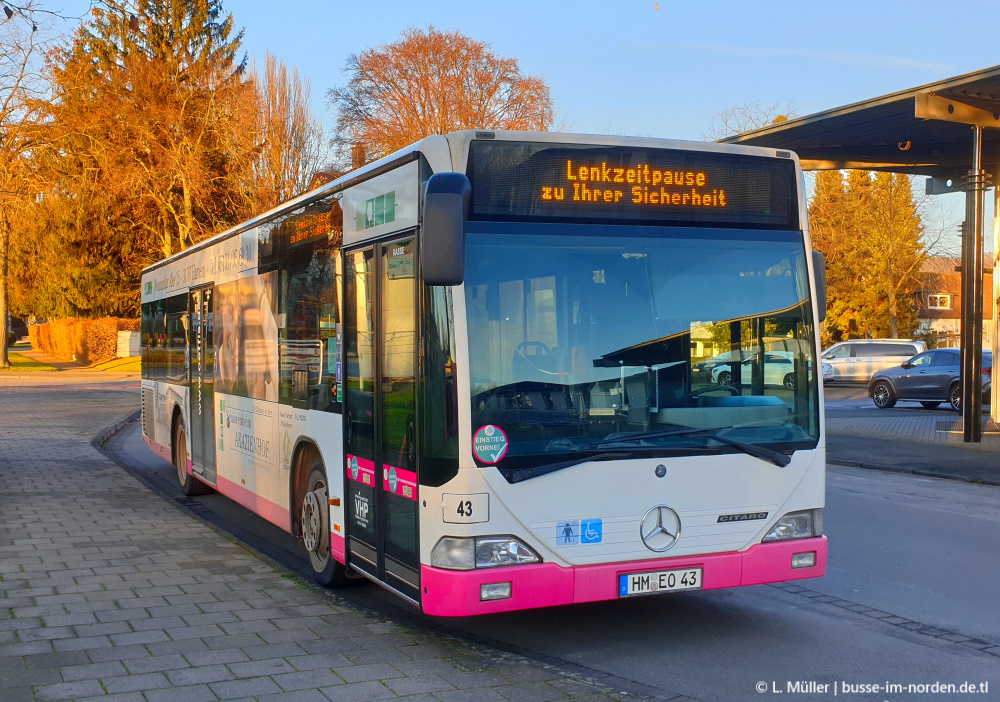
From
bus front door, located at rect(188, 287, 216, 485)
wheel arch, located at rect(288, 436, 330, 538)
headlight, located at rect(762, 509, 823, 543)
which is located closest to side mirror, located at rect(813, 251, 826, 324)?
headlight, located at rect(762, 509, 823, 543)

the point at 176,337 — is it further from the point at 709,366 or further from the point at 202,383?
the point at 709,366

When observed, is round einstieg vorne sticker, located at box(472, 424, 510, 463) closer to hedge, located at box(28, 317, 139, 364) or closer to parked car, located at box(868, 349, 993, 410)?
parked car, located at box(868, 349, 993, 410)

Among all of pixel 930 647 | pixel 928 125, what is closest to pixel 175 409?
pixel 930 647

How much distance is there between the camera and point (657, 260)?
5.89 meters

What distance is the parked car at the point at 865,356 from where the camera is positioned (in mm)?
38656

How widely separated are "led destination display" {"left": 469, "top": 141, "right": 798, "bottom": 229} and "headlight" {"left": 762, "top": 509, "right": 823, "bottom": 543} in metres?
1.70

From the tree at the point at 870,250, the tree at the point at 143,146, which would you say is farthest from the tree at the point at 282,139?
the tree at the point at 870,250

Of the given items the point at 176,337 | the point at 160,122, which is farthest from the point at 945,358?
the point at 160,122

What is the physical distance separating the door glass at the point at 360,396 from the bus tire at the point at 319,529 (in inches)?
23.3

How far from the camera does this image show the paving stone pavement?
5.10 metres

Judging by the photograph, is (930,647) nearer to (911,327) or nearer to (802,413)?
(802,413)

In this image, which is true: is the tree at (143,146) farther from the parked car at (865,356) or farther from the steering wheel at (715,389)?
the steering wheel at (715,389)

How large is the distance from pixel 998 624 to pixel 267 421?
558 centimetres

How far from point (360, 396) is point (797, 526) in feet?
8.94
